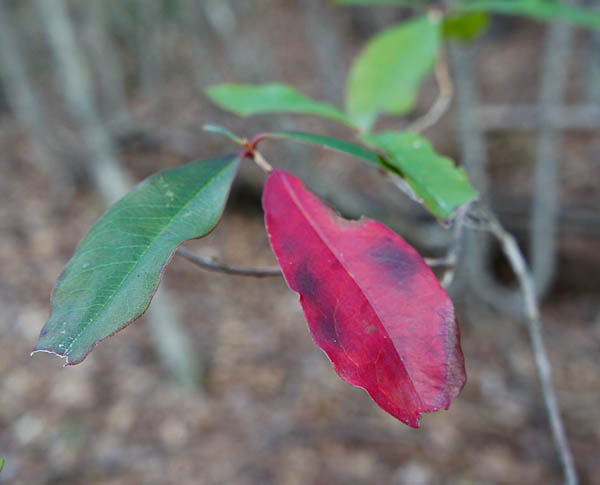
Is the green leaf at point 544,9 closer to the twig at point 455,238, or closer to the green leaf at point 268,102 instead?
the green leaf at point 268,102

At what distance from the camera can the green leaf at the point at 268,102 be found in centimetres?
73

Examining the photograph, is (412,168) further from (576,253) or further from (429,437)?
(576,253)

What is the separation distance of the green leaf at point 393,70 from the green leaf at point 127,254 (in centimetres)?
50

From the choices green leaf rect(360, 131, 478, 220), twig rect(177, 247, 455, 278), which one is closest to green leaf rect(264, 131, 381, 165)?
green leaf rect(360, 131, 478, 220)

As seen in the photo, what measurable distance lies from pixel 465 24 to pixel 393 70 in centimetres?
15

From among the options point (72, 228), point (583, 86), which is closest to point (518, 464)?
point (72, 228)

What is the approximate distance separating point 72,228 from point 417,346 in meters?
3.62

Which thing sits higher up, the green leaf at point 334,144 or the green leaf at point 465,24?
the green leaf at point 465,24

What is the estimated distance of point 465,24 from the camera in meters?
0.91

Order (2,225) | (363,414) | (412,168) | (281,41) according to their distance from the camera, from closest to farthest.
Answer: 1. (412,168)
2. (363,414)
3. (2,225)
4. (281,41)

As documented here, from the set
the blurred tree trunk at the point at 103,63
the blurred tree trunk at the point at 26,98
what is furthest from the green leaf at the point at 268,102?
the blurred tree trunk at the point at 103,63

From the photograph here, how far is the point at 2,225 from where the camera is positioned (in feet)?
11.4

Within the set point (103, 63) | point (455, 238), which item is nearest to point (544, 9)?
point (455, 238)

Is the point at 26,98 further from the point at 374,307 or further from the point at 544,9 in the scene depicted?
the point at 374,307
